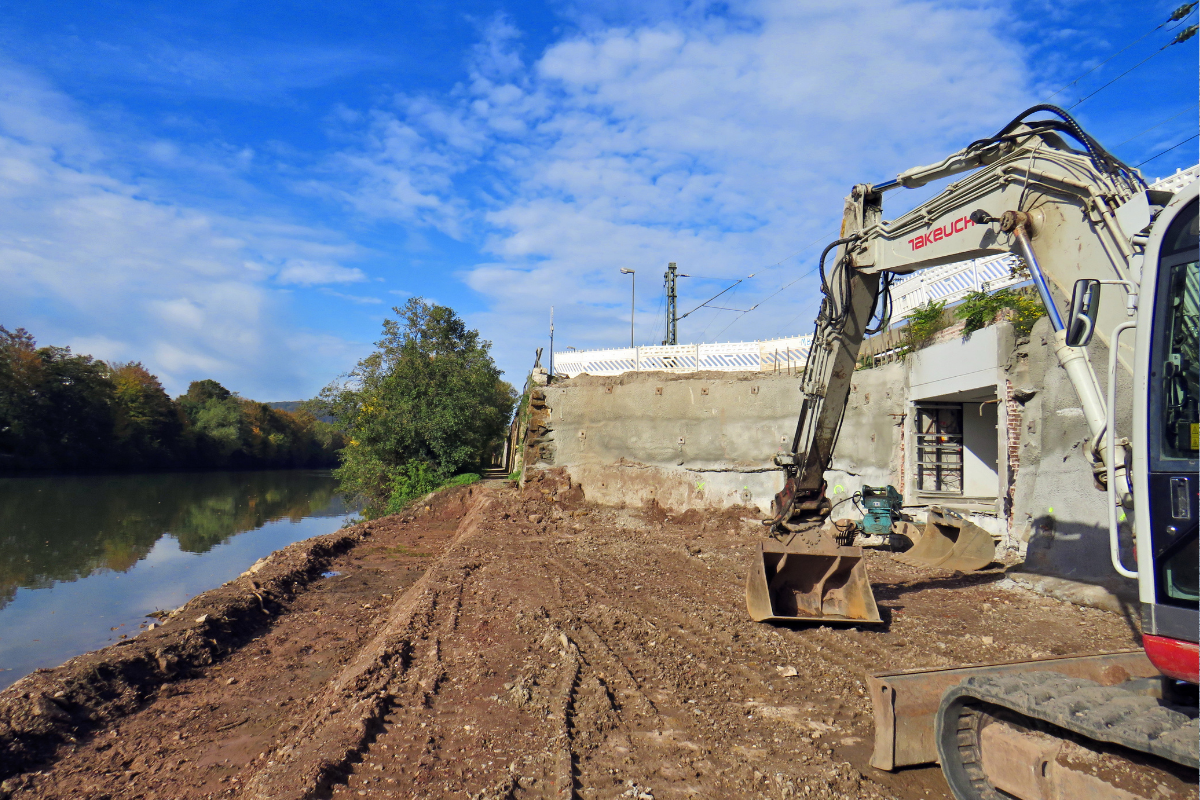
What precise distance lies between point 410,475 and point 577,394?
8195 millimetres

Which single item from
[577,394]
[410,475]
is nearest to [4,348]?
[410,475]

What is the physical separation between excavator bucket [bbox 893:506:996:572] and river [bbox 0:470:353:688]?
38.9 feet

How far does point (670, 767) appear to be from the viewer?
3756 millimetres

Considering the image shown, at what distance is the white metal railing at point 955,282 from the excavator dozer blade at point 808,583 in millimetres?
6199

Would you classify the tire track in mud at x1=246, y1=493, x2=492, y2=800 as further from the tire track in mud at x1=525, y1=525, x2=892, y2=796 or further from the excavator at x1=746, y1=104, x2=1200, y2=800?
the excavator at x1=746, y1=104, x2=1200, y2=800

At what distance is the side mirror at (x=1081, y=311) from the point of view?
3.18 meters

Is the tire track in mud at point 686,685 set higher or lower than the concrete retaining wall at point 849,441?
lower

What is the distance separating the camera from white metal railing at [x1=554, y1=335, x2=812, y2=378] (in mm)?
18031

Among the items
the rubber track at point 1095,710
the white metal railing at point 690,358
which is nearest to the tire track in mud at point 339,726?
the rubber track at point 1095,710

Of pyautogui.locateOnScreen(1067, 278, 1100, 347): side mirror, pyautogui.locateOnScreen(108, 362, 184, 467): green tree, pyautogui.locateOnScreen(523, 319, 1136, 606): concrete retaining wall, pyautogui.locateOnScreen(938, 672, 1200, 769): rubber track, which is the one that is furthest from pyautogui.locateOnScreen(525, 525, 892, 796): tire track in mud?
pyautogui.locateOnScreen(108, 362, 184, 467): green tree

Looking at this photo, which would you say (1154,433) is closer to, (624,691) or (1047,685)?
(1047,685)

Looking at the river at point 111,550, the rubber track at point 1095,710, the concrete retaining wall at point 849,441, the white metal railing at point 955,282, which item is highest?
the white metal railing at point 955,282

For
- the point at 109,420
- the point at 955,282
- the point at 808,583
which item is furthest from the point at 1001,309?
the point at 109,420

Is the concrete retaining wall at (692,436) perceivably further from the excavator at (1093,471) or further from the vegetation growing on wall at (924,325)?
the excavator at (1093,471)
